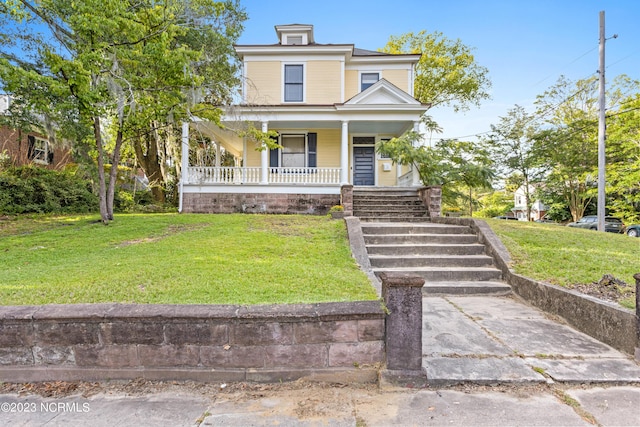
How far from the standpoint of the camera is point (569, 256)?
529 cm

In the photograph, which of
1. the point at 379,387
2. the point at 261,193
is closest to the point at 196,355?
the point at 379,387

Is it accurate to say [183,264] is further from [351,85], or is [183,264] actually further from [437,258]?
[351,85]

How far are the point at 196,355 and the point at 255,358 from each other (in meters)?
0.46

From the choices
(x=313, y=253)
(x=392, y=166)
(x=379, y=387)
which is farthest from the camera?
(x=392, y=166)

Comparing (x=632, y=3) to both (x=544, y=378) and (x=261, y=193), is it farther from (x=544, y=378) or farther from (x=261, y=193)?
(x=544, y=378)

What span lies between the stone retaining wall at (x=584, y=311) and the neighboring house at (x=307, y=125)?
662 cm

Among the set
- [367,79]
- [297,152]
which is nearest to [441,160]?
[367,79]

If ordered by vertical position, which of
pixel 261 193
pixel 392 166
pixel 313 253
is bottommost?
pixel 313 253

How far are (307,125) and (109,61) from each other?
6.97 m

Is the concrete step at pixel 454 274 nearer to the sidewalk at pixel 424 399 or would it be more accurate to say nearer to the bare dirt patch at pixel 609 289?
the bare dirt patch at pixel 609 289

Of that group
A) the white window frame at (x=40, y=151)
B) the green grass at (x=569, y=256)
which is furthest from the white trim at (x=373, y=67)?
the white window frame at (x=40, y=151)

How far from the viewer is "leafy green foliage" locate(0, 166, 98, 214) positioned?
1042 cm

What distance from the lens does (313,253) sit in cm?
534

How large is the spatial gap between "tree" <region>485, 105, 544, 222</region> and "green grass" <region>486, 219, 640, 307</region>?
1653 centimetres
